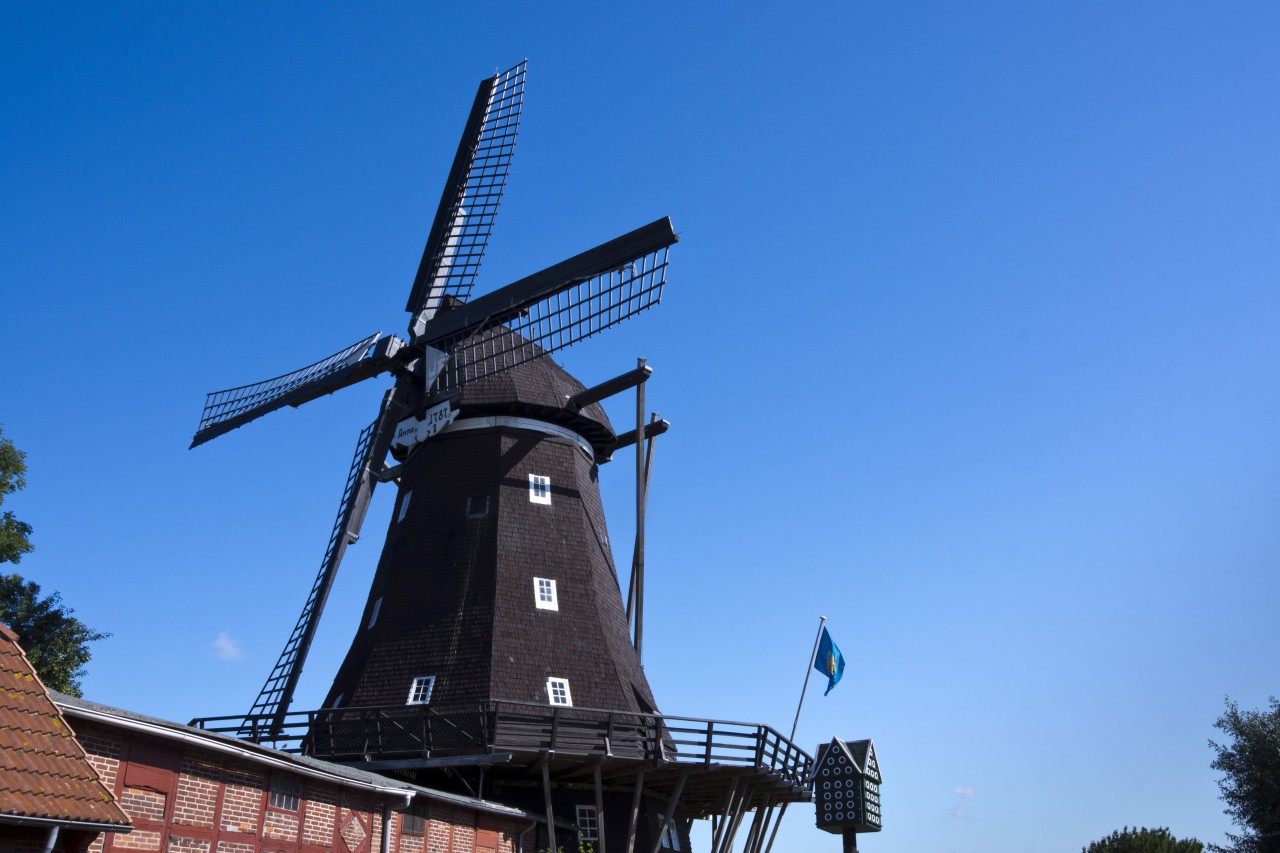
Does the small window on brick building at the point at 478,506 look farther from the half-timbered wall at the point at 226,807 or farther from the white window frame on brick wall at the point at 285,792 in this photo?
the white window frame on brick wall at the point at 285,792

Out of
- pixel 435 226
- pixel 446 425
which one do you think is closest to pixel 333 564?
pixel 446 425

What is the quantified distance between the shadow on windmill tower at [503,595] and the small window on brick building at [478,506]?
44 mm

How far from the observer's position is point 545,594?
2288 centimetres

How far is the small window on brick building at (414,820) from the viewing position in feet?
54.6

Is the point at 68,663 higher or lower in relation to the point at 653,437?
lower

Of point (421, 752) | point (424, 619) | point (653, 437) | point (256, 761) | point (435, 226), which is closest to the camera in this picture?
point (256, 761)

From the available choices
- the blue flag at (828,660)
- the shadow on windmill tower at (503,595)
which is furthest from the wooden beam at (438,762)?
the blue flag at (828,660)

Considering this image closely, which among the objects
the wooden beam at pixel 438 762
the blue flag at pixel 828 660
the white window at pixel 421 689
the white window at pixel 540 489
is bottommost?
the wooden beam at pixel 438 762

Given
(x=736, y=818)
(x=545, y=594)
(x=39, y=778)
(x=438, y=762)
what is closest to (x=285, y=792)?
(x=438, y=762)

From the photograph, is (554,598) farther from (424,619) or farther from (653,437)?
(653,437)

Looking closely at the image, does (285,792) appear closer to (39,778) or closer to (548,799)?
(39,778)

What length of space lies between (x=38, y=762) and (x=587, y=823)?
12.8 m

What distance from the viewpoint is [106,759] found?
12.0m

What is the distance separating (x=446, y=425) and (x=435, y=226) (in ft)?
19.7
